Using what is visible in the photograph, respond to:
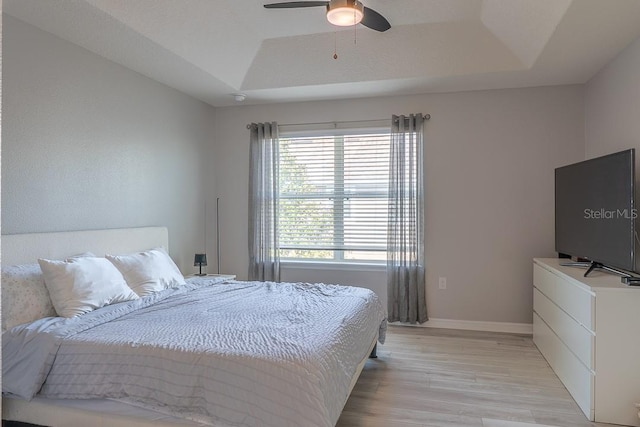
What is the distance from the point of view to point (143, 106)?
13.2ft

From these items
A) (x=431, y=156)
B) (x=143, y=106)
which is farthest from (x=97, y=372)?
(x=431, y=156)

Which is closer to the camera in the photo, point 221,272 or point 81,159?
point 81,159

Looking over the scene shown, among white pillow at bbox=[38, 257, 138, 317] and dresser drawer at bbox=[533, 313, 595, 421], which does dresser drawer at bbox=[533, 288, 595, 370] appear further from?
white pillow at bbox=[38, 257, 138, 317]

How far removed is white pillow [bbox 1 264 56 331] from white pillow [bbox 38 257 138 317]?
6cm

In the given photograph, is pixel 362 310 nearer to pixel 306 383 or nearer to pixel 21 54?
pixel 306 383

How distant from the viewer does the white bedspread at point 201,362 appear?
1990 mm

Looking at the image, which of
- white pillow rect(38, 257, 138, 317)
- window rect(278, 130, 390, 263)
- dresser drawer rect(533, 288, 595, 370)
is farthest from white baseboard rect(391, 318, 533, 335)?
white pillow rect(38, 257, 138, 317)

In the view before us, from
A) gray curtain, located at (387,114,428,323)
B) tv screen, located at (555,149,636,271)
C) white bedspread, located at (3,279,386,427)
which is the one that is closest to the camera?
white bedspread, located at (3,279,386,427)

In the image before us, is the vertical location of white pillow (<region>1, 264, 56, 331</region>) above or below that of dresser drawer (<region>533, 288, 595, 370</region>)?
above

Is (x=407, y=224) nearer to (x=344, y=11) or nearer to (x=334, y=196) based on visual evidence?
(x=334, y=196)

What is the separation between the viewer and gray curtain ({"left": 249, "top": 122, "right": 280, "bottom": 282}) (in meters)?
4.99

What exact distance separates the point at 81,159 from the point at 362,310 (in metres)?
2.42

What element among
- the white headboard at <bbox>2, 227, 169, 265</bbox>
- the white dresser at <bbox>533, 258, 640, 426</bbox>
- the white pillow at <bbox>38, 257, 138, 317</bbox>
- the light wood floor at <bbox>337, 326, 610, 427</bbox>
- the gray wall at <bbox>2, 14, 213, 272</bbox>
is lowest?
the light wood floor at <bbox>337, 326, 610, 427</bbox>

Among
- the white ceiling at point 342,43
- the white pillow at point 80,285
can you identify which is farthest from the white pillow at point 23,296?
the white ceiling at point 342,43
